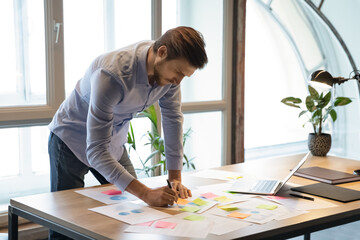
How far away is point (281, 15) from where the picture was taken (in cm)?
552

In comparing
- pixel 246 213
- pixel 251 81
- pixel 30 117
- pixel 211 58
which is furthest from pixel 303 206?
pixel 251 81

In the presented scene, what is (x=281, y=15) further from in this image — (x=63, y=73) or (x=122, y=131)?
(x=122, y=131)

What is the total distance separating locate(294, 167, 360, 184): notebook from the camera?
256cm

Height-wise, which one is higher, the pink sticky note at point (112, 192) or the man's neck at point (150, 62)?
the man's neck at point (150, 62)

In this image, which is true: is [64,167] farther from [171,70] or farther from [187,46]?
[187,46]

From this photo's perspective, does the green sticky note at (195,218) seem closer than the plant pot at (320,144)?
Yes

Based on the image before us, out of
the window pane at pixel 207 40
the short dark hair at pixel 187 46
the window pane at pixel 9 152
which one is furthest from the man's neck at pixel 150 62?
the window pane at pixel 207 40

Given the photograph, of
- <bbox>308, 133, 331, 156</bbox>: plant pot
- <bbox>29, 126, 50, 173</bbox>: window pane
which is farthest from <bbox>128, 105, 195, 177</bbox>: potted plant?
<bbox>308, 133, 331, 156</bbox>: plant pot

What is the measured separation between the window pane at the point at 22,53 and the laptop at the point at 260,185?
1.65 metres

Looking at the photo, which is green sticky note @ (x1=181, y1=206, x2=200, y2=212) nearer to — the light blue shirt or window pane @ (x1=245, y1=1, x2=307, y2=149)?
the light blue shirt

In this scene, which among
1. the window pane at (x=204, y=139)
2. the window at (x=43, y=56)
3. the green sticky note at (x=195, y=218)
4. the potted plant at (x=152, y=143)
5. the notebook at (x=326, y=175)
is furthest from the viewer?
the window pane at (x=204, y=139)

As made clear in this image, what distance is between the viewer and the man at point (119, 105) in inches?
78.4

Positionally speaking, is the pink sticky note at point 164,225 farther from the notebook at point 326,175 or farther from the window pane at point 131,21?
the window pane at point 131,21

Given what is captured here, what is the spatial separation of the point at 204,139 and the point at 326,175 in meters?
2.08
